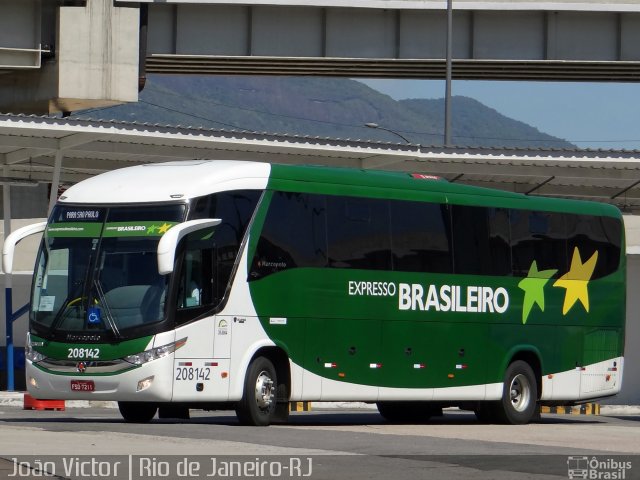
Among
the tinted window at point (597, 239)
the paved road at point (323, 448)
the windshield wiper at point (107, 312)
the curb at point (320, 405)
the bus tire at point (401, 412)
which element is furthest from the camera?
the curb at point (320, 405)

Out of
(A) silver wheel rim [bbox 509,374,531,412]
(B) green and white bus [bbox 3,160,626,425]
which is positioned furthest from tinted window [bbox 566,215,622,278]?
(A) silver wheel rim [bbox 509,374,531,412]

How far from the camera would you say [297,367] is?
20781 millimetres

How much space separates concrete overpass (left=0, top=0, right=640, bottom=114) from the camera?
153ft

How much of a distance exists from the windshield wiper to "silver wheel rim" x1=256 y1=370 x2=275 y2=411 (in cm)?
199

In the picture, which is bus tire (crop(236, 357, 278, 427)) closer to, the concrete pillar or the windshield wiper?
the windshield wiper

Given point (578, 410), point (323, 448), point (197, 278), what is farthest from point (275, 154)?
point (323, 448)

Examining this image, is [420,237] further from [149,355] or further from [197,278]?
[149,355]

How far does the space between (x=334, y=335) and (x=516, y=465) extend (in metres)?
7.56

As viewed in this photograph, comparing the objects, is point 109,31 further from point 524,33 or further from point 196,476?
point 196,476

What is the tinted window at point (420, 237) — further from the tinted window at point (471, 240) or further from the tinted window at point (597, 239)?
the tinted window at point (597, 239)

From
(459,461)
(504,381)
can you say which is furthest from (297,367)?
(459,461)

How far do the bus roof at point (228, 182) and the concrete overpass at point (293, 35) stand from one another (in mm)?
24412

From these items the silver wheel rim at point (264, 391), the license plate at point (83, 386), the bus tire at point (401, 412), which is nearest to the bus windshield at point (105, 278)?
the license plate at point (83, 386)

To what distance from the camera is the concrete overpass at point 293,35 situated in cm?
4678
